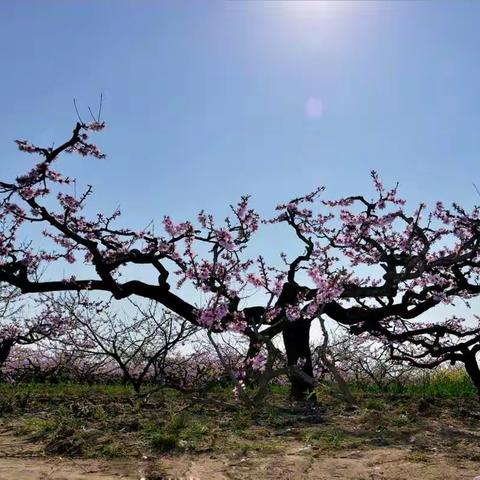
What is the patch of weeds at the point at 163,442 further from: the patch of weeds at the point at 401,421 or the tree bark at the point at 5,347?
the tree bark at the point at 5,347

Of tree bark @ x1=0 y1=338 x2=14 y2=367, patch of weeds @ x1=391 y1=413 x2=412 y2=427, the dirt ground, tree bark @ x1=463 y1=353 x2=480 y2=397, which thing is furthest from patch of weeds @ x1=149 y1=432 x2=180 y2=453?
tree bark @ x1=0 y1=338 x2=14 y2=367

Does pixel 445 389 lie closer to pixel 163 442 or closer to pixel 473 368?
pixel 473 368

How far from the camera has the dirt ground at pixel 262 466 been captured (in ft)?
12.3

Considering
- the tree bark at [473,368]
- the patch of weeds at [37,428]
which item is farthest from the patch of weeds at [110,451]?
the tree bark at [473,368]

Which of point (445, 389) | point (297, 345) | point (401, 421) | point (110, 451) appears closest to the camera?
point (110, 451)

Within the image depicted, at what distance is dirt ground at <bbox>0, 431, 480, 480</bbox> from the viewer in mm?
3760

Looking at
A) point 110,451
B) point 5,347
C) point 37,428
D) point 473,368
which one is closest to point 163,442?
point 110,451

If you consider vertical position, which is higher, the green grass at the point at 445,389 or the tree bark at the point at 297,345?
the tree bark at the point at 297,345

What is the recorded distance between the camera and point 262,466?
4055mm

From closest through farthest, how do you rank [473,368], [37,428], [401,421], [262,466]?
[262,466], [37,428], [401,421], [473,368]

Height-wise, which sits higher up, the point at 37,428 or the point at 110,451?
the point at 37,428

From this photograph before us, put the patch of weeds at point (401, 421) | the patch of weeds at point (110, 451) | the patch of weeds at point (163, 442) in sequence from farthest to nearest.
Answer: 1. the patch of weeds at point (401, 421)
2. the patch of weeds at point (163, 442)
3. the patch of weeds at point (110, 451)

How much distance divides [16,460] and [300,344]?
619cm

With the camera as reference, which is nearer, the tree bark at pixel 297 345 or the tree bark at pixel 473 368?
the tree bark at pixel 297 345
